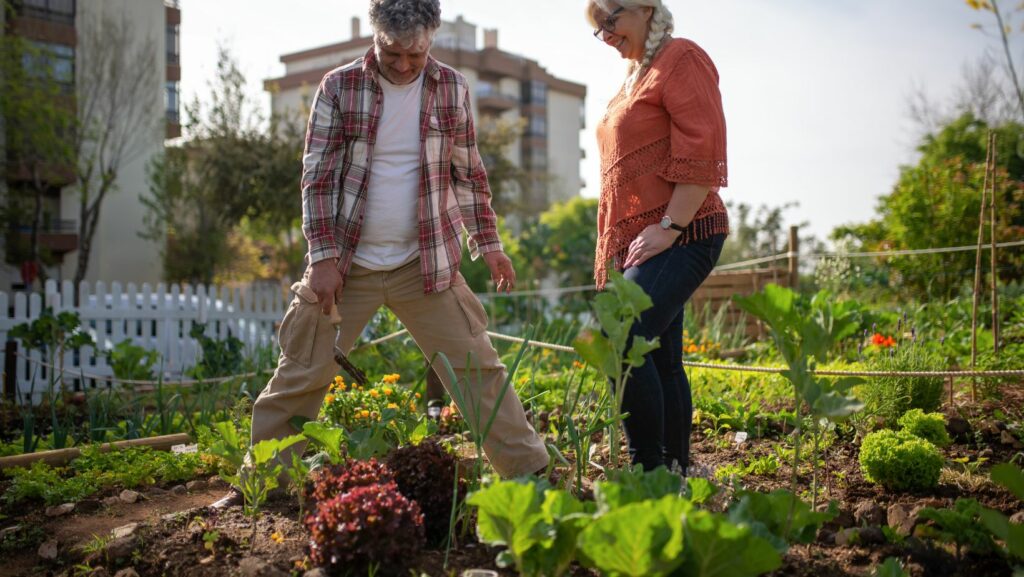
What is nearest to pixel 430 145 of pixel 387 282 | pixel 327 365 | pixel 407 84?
pixel 407 84

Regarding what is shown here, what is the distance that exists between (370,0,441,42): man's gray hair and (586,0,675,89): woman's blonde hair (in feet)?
1.53

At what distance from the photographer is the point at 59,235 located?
22516 millimetres

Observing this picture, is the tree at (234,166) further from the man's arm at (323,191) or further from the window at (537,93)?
the window at (537,93)

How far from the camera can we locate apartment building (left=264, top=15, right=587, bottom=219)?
40094mm

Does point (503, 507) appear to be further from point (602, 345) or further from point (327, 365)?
point (327, 365)

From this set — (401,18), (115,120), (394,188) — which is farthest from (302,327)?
(115,120)

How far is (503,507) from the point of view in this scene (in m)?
1.37

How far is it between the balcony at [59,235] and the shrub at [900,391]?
73.0 ft

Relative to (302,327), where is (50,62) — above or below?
above

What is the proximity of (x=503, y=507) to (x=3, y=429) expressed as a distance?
12.6 ft

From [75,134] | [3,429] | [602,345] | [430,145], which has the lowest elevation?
[3,429]

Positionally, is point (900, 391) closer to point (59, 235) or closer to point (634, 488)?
point (634, 488)

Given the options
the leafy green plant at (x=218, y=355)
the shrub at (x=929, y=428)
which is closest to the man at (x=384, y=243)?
the shrub at (x=929, y=428)

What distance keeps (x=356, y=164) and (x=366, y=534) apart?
3.96 feet
